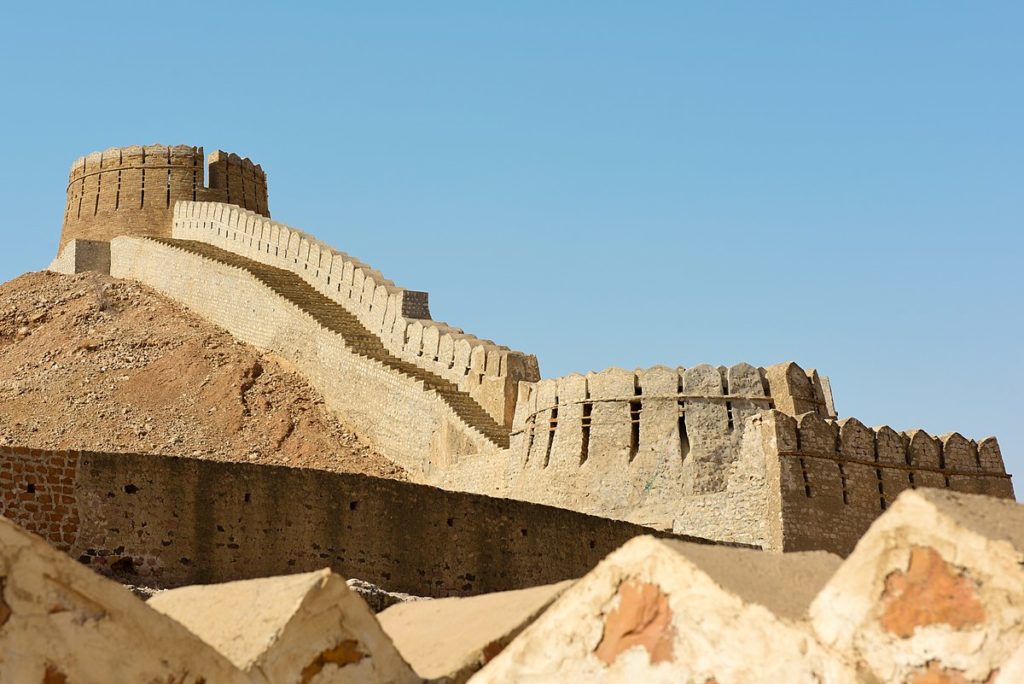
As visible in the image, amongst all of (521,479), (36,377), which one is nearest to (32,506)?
(521,479)

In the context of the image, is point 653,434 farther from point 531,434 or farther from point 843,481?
point 843,481

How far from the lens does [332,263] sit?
35.9 m

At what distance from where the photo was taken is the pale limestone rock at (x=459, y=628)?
18.7 feet

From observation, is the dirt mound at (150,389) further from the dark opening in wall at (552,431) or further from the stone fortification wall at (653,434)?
the stone fortification wall at (653,434)

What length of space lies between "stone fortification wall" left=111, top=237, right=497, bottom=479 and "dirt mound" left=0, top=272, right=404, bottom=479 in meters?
0.34

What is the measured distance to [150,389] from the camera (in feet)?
108

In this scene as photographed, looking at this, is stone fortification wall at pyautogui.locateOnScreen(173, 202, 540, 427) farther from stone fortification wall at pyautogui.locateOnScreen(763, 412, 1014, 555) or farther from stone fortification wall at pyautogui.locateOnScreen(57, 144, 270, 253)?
stone fortification wall at pyautogui.locateOnScreen(763, 412, 1014, 555)

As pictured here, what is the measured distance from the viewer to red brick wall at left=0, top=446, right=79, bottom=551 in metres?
13.4

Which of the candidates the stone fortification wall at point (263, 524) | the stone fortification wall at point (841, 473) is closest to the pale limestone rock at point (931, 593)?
the stone fortification wall at point (263, 524)

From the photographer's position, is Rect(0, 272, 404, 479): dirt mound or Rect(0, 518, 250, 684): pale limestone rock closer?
Rect(0, 518, 250, 684): pale limestone rock

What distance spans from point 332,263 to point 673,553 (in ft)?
104

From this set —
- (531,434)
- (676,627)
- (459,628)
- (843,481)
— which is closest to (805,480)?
(843,481)

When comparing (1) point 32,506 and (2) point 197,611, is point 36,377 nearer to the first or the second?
(1) point 32,506

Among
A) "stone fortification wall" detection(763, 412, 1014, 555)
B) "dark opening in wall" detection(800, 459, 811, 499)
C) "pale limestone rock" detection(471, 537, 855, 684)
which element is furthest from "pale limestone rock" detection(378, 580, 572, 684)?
"dark opening in wall" detection(800, 459, 811, 499)
